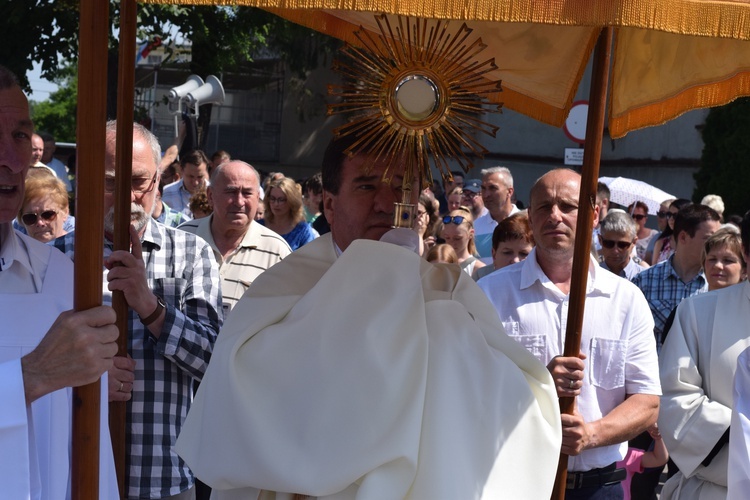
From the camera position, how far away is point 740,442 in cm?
330

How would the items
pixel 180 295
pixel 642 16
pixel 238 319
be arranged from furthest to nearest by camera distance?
pixel 180 295
pixel 238 319
pixel 642 16

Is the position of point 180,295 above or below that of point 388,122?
below

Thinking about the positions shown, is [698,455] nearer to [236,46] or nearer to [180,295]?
[180,295]

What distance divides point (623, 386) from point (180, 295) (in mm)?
1787

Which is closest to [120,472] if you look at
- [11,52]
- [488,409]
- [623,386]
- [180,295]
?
[180,295]

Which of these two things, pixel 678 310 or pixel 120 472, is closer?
pixel 120 472

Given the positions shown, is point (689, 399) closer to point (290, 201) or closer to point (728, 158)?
point (290, 201)

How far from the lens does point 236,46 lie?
1673 centimetres

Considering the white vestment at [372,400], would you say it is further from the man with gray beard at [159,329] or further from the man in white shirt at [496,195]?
the man in white shirt at [496,195]

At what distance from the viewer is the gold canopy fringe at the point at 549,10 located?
222cm

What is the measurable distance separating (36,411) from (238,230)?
2.84 meters

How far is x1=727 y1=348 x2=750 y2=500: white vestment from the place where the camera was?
328cm

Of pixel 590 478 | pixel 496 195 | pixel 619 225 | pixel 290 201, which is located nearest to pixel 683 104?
pixel 590 478

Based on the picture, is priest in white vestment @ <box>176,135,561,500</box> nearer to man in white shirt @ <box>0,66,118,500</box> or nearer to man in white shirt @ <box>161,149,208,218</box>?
man in white shirt @ <box>0,66,118,500</box>
